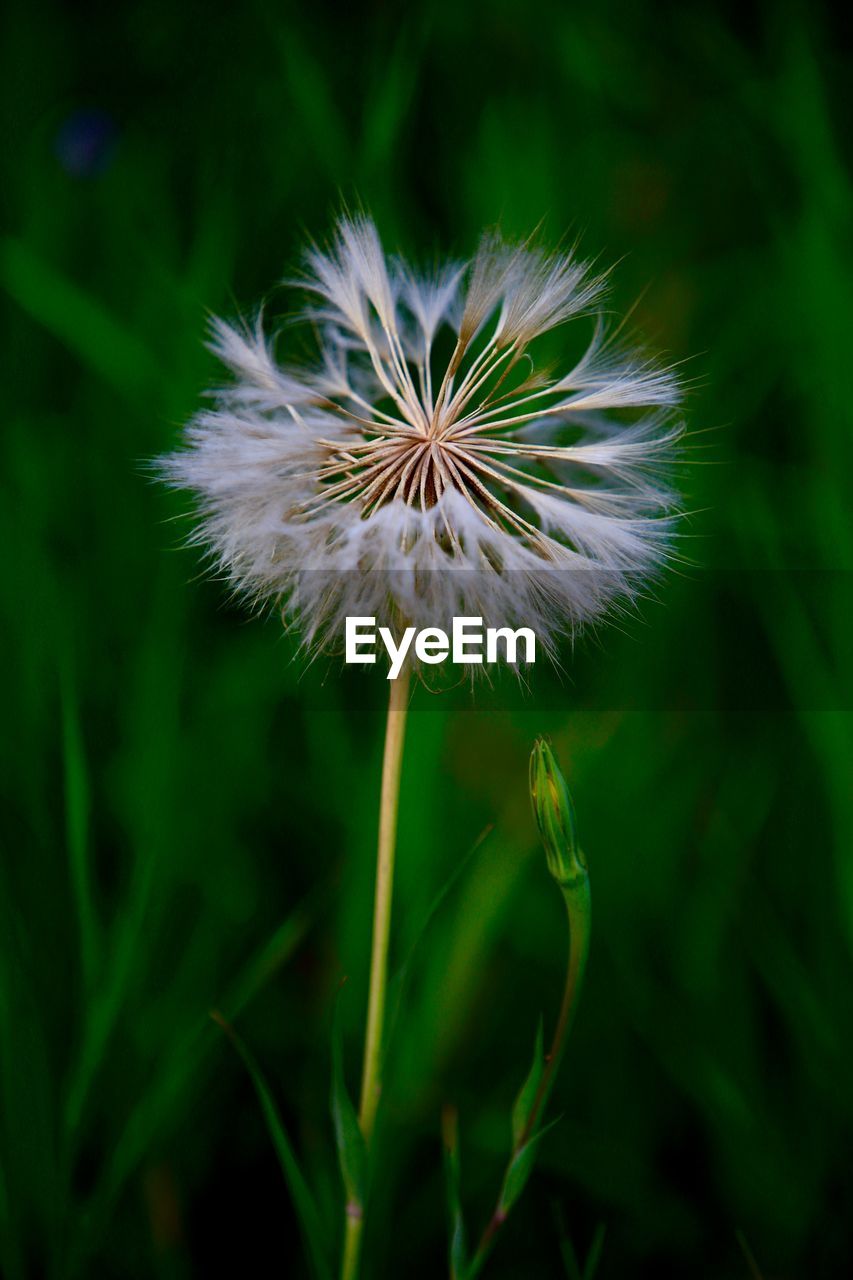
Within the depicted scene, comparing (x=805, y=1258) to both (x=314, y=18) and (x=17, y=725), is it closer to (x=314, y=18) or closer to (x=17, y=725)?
(x=17, y=725)

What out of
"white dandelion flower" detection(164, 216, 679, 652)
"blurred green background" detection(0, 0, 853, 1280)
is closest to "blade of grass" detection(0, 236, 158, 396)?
"blurred green background" detection(0, 0, 853, 1280)

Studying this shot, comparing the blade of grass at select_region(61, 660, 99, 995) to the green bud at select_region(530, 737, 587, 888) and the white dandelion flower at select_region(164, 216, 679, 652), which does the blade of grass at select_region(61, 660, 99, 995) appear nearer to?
the white dandelion flower at select_region(164, 216, 679, 652)

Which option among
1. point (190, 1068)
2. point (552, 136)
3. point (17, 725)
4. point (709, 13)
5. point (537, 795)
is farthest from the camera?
point (709, 13)

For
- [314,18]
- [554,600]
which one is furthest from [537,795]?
[314,18]

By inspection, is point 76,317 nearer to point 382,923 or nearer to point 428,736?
point 428,736

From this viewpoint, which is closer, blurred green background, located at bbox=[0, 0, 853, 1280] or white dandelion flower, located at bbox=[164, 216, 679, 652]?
white dandelion flower, located at bbox=[164, 216, 679, 652]

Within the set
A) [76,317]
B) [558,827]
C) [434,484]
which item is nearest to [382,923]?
[558,827]
